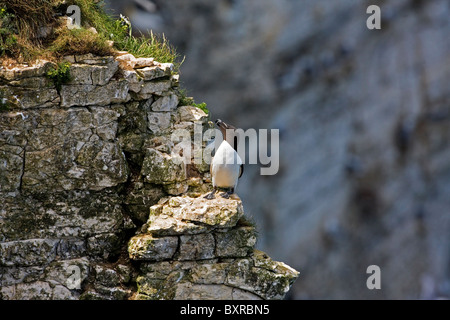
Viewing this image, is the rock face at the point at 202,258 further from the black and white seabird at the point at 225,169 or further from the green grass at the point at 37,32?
the green grass at the point at 37,32

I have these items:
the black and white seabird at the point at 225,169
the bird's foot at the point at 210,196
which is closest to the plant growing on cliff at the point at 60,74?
the black and white seabird at the point at 225,169

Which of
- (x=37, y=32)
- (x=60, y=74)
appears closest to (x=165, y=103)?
(x=60, y=74)

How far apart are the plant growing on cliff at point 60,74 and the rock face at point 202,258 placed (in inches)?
73.4

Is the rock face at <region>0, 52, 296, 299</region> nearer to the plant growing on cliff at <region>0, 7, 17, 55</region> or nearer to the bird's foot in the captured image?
the bird's foot

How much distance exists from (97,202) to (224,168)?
1590mm

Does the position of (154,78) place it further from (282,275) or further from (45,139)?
(282,275)

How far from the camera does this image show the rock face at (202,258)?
6922mm

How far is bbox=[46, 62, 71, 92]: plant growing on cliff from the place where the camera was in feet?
23.3

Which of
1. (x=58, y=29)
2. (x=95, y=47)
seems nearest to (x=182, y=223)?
(x=95, y=47)

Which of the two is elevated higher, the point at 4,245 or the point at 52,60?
the point at 52,60

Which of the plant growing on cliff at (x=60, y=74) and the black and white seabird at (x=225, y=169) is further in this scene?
the black and white seabird at (x=225, y=169)

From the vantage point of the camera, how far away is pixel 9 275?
6.98 meters

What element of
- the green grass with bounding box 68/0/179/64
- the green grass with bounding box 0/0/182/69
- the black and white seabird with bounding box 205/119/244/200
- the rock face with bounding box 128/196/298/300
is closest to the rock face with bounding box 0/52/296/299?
the rock face with bounding box 128/196/298/300

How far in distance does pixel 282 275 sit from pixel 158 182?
1.87 metres
